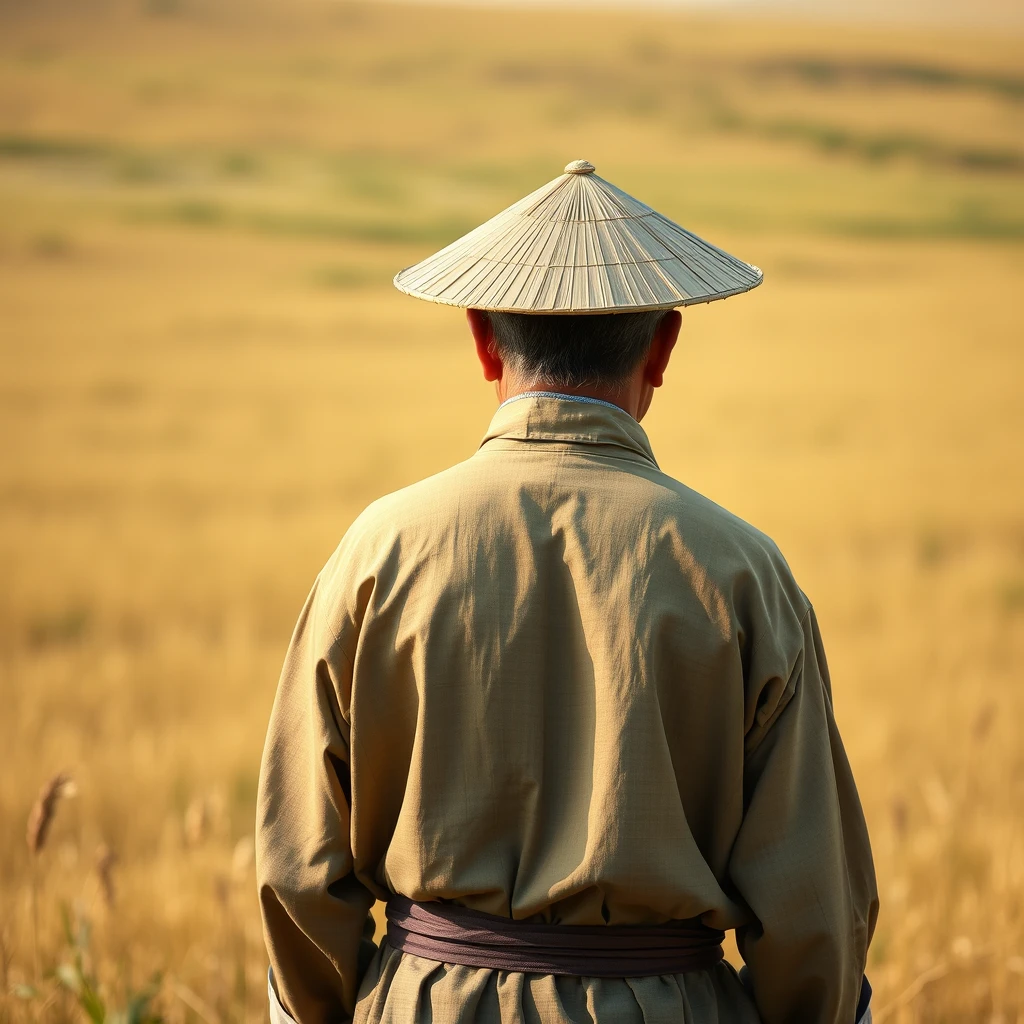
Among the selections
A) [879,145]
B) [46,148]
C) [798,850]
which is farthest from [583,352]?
[879,145]

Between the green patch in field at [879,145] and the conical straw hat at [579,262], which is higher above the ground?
the green patch in field at [879,145]

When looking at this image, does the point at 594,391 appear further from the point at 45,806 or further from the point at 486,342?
the point at 45,806

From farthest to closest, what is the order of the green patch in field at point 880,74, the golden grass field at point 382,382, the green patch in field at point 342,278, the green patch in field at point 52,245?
1. the green patch in field at point 880,74
2. the green patch in field at point 342,278
3. the green patch in field at point 52,245
4. the golden grass field at point 382,382

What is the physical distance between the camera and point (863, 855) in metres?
1.39

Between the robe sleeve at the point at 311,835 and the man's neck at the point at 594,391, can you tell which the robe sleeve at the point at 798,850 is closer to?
the man's neck at the point at 594,391

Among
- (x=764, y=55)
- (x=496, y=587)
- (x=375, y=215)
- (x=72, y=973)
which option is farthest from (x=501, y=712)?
(x=764, y=55)

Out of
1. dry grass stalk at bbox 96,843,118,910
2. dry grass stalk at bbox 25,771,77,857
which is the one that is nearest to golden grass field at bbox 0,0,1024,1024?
dry grass stalk at bbox 96,843,118,910

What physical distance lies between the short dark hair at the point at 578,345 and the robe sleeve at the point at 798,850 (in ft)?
1.13

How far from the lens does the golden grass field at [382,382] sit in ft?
11.9

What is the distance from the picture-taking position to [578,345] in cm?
134

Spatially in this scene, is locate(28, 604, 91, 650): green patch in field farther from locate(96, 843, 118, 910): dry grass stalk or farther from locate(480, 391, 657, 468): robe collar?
locate(480, 391, 657, 468): robe collar

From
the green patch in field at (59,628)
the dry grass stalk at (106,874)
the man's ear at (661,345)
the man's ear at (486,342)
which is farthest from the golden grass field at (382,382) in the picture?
the man's ear at (661,345)

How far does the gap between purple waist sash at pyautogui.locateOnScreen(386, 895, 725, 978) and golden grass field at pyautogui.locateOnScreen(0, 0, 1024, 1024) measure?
2.95ft

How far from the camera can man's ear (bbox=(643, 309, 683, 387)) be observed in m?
1.38
